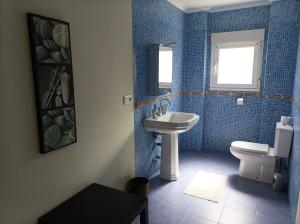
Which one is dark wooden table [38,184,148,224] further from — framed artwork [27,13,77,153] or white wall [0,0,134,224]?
framed artwork [27,13,77,153]

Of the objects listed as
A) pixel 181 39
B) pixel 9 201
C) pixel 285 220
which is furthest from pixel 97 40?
pixel 285 220

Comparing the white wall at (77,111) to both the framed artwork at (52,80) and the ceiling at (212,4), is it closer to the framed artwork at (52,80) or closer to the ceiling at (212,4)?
the framed artwork at (52,80)

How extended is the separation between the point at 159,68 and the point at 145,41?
1.30ft

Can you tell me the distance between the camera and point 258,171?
9.73 feet

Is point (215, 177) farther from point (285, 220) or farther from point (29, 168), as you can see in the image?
point (29, 168)

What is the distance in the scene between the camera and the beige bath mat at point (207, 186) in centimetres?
261

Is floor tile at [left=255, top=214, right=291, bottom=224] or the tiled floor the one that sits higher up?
the tiled floor

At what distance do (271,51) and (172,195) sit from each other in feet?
7.99

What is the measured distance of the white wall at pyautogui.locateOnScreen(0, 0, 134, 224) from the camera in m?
1.28

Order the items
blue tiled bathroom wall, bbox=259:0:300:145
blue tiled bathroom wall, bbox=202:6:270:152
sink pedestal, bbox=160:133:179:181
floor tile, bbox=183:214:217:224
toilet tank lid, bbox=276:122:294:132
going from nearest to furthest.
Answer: floor tile, bbox=183:214:217:224, toilet tank lid, bbox=276:122:294:132, sink pedestal, bbox=160:133:179:181, blue tiled bathroom wall, bbox=259:0:300:145, blue tiled bathroom wall, bbox=202:6:270:152

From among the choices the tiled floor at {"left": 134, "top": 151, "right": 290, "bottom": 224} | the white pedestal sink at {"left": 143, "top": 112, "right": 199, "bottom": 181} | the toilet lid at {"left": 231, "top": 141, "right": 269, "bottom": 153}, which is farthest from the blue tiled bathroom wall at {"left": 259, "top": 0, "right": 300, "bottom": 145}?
the white pedestal sink at {"left": 143, "top": 112, "right": 199, "bottom": 181}

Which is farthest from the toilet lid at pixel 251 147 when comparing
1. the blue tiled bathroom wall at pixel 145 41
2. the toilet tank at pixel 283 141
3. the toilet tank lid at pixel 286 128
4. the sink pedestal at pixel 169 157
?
the blue tiled bathroom wall at pixel 145 41

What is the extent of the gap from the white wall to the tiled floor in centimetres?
49

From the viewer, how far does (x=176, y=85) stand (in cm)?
370
